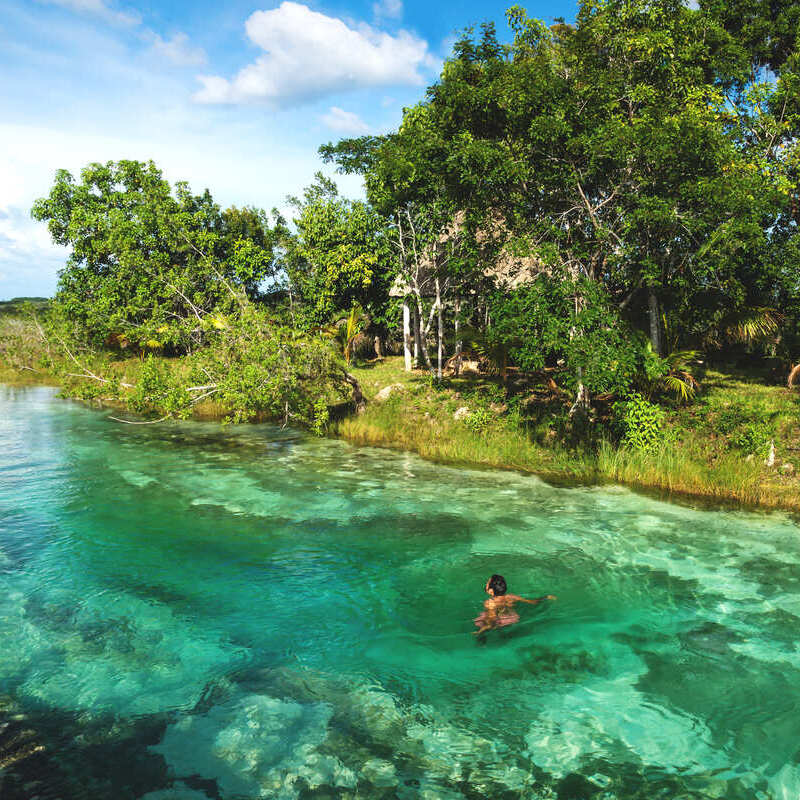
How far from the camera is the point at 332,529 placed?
12.2 meters

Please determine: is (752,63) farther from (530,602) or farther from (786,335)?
(530,602)

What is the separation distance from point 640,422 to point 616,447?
3.20 feet

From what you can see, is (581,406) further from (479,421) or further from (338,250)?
(338,250)

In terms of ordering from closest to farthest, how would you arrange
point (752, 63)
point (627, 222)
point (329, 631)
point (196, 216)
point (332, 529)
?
point (329, 631)
point (332, 529)
point (627, 222)
point (752, 63)
point (196, 216)

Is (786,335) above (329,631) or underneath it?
above

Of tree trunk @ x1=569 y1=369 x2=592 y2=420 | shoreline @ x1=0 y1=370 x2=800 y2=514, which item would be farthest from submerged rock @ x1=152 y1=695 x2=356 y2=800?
tree trunk @ x1=569 y1=369 x2=592 y2=420

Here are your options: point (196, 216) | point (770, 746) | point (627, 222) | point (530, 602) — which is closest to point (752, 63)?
point (627, 222)

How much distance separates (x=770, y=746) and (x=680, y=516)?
7.10 metres

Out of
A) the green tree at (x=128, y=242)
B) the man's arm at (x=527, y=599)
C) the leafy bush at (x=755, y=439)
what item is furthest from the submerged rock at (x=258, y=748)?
the green tree at (x=128, y=242)

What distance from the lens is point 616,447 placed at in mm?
15781

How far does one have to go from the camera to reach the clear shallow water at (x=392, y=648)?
5.71m

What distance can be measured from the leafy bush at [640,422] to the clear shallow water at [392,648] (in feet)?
5.58

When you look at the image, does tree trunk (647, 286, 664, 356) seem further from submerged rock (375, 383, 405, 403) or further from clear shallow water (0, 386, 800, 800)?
submerged rock (375, 383, 405, 403)

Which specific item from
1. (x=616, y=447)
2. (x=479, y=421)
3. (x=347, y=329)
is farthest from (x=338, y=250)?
(x=616, y=447)
